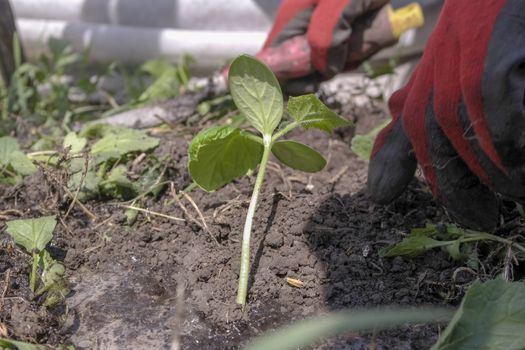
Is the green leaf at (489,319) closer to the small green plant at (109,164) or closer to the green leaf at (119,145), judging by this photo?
the small green plant at (109,164)

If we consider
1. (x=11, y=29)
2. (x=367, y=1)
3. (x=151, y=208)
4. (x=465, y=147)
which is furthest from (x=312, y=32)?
(x=11, y=29)

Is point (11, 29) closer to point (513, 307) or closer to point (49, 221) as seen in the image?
point (49, 221)

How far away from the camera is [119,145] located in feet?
6.03

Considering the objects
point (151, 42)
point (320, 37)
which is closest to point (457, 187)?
point (320, 37)

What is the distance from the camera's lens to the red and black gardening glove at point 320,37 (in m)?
2.03

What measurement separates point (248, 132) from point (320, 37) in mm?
694

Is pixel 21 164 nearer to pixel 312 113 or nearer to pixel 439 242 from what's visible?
pixel 312 113

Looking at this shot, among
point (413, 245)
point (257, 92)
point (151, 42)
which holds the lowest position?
point (151, 42)

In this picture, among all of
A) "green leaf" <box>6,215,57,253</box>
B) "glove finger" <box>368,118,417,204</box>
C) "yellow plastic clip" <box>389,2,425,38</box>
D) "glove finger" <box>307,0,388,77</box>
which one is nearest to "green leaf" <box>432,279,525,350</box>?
"glove finger" <box>368,118,417,204</box>

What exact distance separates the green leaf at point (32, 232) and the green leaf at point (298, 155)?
1.67 feet

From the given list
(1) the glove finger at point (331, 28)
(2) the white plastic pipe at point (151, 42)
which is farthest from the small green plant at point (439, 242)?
(2) the white plastic pipe at point (151, 42)

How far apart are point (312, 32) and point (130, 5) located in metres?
1.07

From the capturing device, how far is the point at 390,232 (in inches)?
60.6

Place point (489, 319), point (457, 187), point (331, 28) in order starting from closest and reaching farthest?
point (489, 319) < point (457, 187) < point (331, 28)
